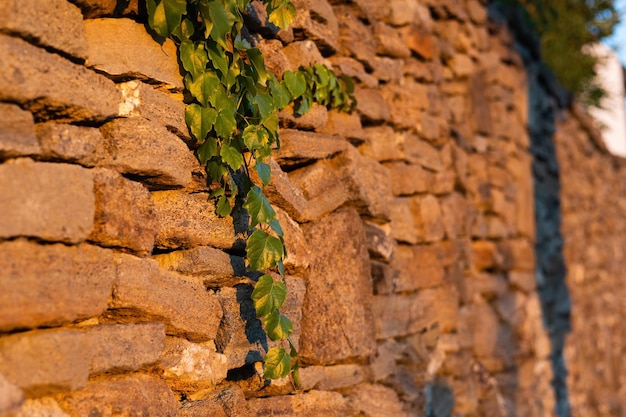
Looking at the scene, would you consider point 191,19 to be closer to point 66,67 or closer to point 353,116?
point 66,67

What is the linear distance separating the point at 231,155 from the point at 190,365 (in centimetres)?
48

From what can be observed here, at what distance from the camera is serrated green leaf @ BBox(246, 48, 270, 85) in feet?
6.30

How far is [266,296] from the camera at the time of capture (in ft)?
6.01

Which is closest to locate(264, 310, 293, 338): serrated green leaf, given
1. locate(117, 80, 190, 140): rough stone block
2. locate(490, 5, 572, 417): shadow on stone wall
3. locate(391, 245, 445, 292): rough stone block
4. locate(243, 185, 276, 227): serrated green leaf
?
locate(243, 185, 276, 227): serrated green leaf

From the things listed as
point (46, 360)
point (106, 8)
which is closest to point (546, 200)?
point (106, 8)

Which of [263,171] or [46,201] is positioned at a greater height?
[263,171]

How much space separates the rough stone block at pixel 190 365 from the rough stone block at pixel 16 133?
1.72 ft

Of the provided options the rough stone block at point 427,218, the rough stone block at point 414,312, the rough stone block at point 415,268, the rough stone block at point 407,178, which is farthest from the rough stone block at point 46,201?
the rough stone block at point 427,218

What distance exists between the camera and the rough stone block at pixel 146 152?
1576 millimetres

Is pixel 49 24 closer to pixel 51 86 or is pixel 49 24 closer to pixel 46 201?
pixel 51 86

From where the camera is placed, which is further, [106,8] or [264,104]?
[264,104]

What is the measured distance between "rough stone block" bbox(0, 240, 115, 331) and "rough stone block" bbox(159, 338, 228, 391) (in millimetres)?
242

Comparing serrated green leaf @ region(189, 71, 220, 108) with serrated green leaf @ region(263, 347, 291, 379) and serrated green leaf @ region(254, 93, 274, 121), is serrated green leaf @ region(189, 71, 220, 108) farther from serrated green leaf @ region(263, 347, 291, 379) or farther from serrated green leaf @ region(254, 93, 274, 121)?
serrated green leaf @ region(263, 347, 291, 379)

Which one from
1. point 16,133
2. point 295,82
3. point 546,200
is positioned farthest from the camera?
point 546,200
